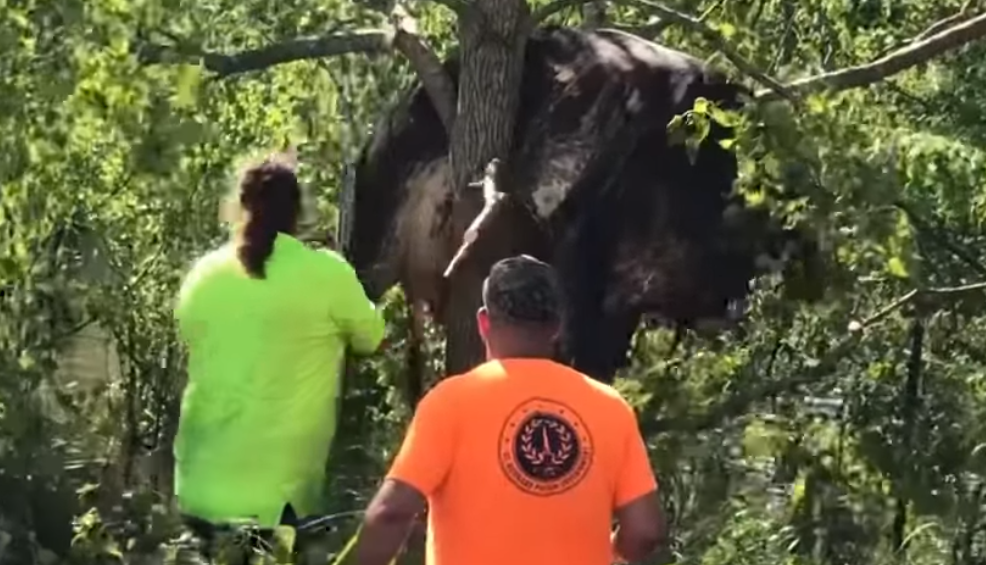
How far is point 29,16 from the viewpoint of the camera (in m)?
5.30

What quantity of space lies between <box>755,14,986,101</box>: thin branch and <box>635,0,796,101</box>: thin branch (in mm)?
20

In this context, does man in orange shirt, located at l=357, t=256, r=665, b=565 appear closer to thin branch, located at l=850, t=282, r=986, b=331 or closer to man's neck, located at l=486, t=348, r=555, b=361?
man's neck, located at l=486, t=348, r=555, b=361

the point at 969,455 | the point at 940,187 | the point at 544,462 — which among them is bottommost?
the point at 969,455

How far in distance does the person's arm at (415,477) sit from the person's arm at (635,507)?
1.05 ft

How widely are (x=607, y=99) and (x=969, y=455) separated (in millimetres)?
1625

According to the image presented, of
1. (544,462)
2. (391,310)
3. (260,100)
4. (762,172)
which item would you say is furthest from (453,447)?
(260,100)

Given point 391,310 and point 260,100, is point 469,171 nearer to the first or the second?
point 391,310

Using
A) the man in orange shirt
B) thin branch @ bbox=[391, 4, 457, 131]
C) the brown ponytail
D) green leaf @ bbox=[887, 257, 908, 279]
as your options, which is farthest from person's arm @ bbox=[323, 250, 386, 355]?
thin branch @ bbox=[391, 4, 457, 131]

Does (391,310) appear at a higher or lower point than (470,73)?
lower

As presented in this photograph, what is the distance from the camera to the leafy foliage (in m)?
5.39

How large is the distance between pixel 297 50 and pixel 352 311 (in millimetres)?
2356

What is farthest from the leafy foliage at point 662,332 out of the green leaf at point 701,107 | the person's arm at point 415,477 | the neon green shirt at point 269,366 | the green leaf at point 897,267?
the person's arm at point 415,477

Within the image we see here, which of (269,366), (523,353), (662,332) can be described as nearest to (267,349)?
(269,366)

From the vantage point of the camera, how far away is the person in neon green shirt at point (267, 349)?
170 inches
